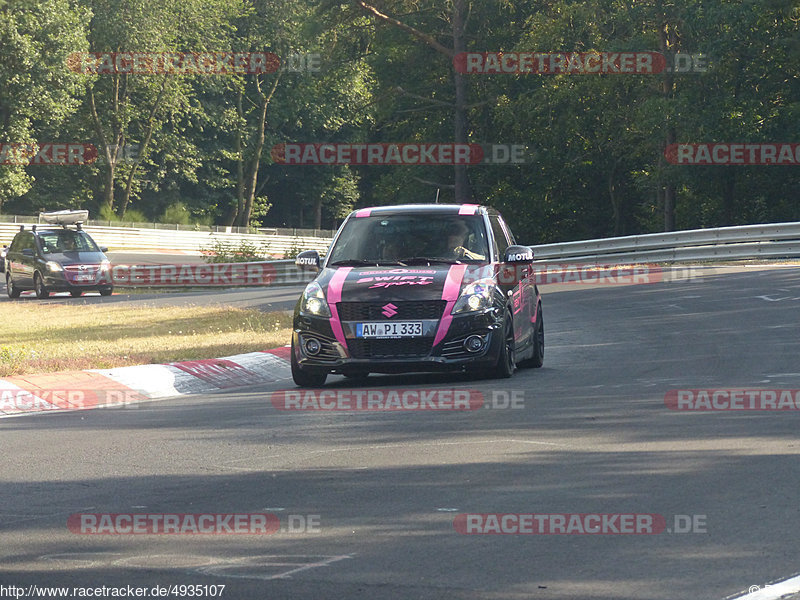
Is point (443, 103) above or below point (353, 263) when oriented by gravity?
above

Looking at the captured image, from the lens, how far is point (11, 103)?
201 feet

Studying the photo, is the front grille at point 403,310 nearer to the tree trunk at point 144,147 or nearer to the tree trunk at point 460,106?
the tree trunk at point 460,106

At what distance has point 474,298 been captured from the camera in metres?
11.8

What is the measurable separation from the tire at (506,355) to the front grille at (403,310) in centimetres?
75

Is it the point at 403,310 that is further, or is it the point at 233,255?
the point at 233,255

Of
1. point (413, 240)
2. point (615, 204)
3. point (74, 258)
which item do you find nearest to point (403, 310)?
point (413, 240)

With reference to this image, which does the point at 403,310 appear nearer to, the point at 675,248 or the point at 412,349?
the point at 412,349

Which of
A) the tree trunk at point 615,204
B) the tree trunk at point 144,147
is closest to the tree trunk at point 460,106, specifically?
the tree trunk at point 615,204

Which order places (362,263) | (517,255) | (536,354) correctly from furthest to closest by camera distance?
(536,354) < (517,255) < (362,263)

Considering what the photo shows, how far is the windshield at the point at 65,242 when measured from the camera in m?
30.6

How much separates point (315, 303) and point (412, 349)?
1.07 meters

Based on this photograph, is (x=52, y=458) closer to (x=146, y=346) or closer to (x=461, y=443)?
(x=461, y=443)

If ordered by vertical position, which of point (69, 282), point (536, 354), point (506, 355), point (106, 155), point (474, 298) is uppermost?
point (106, 155)

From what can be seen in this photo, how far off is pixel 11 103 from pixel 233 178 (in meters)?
27.0
